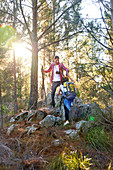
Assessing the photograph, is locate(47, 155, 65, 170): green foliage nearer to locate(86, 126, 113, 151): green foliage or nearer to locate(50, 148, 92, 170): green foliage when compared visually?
locate(50, 148, 92, 170): green foliage

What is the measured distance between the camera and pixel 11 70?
15.4 m

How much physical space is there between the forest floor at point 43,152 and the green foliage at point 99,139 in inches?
4.1

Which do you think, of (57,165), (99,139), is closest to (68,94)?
(99,139)

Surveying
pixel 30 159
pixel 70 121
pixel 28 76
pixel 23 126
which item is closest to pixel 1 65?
pixel 23 126

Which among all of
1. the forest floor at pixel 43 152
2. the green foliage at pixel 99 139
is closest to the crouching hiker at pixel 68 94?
the forest floor at pixel 43 152

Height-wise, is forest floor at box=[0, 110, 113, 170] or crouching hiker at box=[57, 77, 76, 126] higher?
crouching hiker at box=[57, 77, 76, 126]

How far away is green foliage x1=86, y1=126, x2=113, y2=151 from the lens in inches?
132

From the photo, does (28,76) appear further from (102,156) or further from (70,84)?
(102,156)

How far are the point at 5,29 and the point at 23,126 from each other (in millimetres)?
4901

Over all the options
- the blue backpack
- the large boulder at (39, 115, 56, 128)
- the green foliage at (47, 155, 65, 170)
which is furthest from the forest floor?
the blue backpack

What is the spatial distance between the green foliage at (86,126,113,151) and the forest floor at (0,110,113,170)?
4.1 inches

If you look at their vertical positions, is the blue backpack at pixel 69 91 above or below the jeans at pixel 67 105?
above

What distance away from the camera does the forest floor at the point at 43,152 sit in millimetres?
2650

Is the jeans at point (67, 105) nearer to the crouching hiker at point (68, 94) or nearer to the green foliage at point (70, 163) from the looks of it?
the crouching hiker at point (68, 94)
